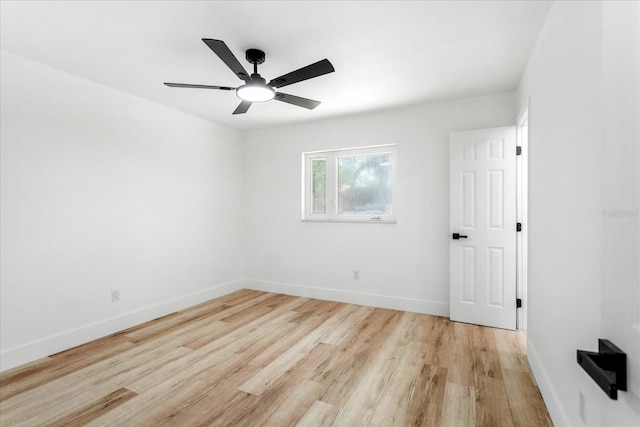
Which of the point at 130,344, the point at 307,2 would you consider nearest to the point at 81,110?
the point at 130,344

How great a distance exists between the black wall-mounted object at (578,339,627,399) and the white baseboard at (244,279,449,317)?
9.94 feet

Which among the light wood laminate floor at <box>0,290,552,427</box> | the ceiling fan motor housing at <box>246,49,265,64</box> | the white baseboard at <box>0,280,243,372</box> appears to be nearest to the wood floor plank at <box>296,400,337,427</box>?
the light wood laminate floor at <box>0,290,552,427</box>

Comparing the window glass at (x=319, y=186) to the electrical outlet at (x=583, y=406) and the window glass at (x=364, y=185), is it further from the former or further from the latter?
the electrical outlet at (x=583, y=406)

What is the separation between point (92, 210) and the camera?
299cm

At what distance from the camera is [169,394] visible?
2082 mm

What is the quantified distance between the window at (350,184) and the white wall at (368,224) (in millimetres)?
129

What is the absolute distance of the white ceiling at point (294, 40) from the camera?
193 cm

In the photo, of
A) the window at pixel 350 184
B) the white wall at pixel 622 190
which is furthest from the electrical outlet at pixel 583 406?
the window at pixel 350 184

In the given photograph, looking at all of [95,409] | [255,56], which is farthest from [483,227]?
[95,409]

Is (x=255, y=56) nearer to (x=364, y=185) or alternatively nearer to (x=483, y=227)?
(x=364, y=185)

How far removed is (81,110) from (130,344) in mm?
2213

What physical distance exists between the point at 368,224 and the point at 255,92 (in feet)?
7.35

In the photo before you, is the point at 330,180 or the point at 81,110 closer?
the point at 81,110

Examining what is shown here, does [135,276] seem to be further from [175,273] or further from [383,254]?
[383,254]
